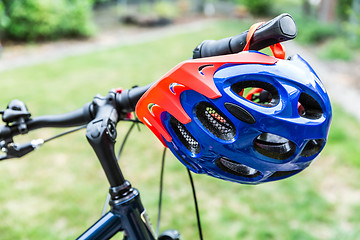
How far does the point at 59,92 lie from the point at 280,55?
Result: 5.77 meters

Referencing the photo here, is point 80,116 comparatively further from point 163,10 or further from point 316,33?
point 163,10

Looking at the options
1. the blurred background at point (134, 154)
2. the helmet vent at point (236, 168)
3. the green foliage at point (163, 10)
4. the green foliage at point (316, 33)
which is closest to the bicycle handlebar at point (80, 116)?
the helmet vent at point (236, 168)

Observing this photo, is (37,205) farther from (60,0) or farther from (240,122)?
(60,0)

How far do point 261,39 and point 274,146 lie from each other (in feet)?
0.97

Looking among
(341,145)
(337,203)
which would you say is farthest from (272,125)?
(341,145)

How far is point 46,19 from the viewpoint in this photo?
9.47 meters

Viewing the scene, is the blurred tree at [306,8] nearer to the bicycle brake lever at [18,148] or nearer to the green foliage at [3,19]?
the green foliage at [3,19]

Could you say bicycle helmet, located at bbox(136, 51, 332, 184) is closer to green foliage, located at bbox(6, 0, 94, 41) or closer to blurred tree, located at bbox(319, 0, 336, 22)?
green foliage, located at bbox(6, 0, 94, 41)

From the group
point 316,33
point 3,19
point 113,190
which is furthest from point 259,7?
point 113,190

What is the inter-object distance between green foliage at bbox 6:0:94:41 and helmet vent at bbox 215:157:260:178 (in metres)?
9.51

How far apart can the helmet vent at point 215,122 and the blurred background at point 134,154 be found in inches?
92.9

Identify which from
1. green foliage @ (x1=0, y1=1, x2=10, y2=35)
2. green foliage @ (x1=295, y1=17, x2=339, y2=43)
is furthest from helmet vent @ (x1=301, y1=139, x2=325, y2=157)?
green foliage @ (x1=295, y1=17, x2=339, y2=43)

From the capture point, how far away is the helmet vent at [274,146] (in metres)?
0.97

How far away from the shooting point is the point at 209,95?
91cm
